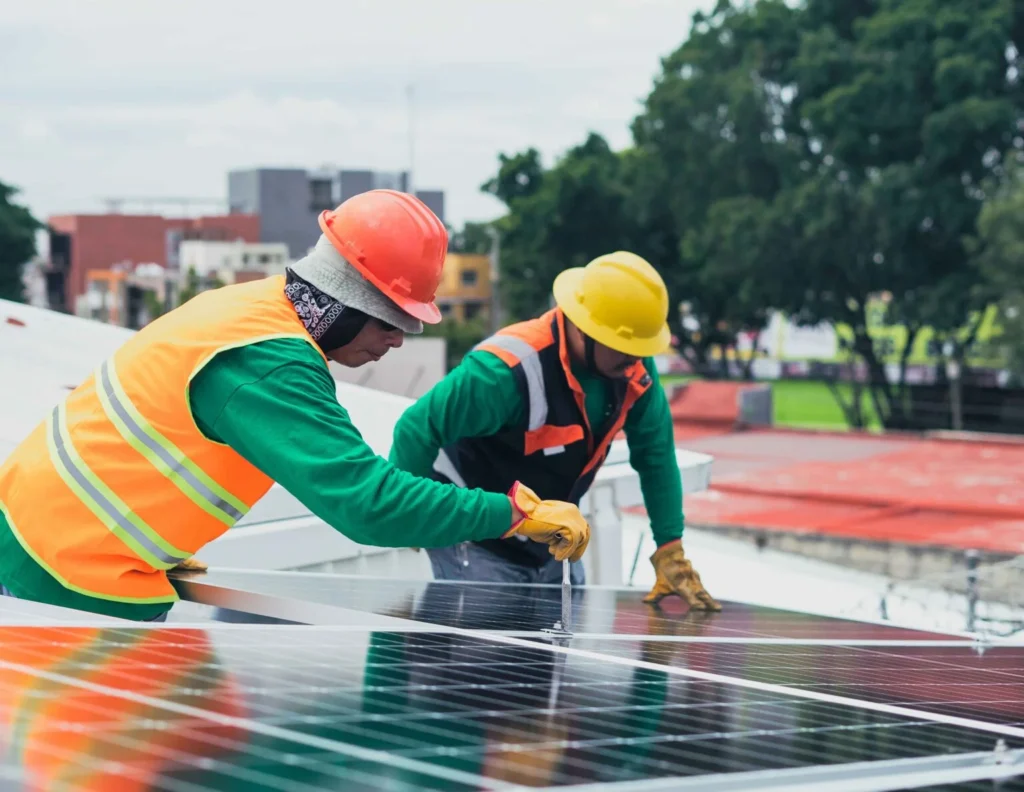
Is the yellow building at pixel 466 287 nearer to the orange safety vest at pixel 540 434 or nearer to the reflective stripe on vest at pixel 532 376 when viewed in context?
the orange safety vest at pixel 540 434

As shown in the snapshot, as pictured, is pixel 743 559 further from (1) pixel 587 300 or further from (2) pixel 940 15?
(2) pixel 940 15

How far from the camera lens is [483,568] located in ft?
17.9

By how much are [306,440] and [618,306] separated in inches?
101

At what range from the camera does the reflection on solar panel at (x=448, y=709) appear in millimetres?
1890

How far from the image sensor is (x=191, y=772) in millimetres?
1801

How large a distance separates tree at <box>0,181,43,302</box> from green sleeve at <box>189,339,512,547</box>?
1938 inches

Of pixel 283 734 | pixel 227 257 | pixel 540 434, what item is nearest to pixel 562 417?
pixel 540 434

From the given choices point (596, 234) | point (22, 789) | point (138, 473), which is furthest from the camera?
point (596, 234)

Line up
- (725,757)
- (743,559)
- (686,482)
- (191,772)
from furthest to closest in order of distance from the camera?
1. (743,559)
2. (686,482)
3. (725,757)
4. (191,772)

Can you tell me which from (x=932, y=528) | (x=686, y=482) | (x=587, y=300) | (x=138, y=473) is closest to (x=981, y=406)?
(x=932, y=528)

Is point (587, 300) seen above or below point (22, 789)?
above

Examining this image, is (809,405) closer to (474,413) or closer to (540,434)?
(540,434)

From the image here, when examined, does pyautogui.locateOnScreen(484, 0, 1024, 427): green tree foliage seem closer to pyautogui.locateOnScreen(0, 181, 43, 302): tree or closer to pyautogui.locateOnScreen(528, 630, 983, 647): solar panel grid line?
pyautogui.locateOnScreen(0, 181, 43, 302): tree

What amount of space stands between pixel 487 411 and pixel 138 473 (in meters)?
2.11
